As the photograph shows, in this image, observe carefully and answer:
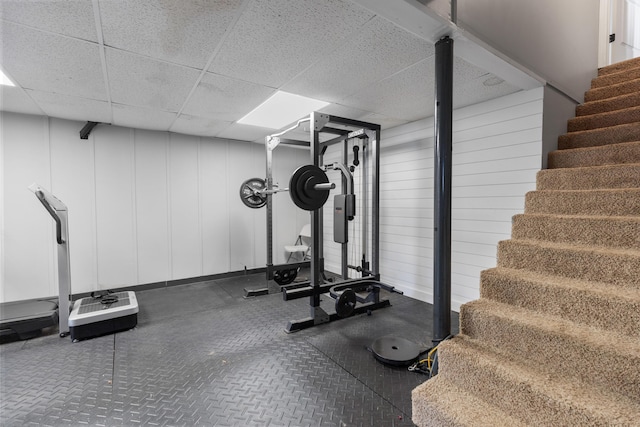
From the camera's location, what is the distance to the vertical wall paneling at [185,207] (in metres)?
4.37

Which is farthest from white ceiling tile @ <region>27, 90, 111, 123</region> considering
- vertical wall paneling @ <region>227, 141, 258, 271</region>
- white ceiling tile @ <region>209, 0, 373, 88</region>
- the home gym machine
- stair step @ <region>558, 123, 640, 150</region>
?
stair step @ <region>558, 123, 640, 150</region>

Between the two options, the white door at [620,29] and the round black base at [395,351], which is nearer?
the round black base at [395,351]

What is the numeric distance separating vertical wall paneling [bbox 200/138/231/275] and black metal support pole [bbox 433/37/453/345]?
12.6 ft

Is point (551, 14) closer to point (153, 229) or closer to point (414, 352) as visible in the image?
point (414, 352)

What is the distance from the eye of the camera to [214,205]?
186 inches

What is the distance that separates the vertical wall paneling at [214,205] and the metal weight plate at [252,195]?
43 centimetres

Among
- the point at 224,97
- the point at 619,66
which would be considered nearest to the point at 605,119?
the point at 619,66

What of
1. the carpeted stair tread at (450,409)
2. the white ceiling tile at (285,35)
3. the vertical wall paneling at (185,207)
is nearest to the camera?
the carpeted stair tread at (450,409)

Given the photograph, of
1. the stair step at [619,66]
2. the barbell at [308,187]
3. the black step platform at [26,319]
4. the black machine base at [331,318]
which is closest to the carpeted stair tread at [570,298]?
the barbell at [308,187]

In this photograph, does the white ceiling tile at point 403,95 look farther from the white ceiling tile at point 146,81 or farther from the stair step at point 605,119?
the white ceiling tile at point 146,81

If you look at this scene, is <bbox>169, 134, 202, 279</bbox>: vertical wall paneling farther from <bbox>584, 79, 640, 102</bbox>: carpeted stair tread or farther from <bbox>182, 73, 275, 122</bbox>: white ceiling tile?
<bbox>584, 79, 640, 102</bbox>: carpeted stair tread

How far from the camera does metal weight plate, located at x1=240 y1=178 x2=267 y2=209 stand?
14.7ft

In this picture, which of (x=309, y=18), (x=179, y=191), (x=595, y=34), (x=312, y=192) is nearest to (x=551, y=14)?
(x=595, y=34)

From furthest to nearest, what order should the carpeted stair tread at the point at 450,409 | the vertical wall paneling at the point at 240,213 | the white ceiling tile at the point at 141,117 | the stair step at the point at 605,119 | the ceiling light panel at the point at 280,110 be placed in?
the vertical wall paneling at the point at 240,213, the white ceiling tile at the point at 141,117, the ceiling light panel at the point at 280,110, the stair step at the point at 605,119, the carpeted stair tread at the point at 450,409
